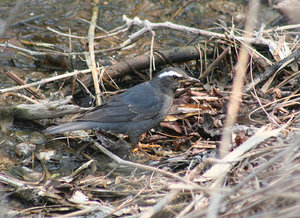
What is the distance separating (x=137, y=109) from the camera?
657 cm

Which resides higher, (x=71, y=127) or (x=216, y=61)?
(x=216, y=61)

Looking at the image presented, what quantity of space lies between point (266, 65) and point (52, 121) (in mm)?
4013

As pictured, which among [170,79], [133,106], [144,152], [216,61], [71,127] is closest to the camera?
[71,127]

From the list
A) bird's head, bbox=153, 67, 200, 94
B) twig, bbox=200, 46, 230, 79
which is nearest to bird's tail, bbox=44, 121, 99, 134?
bird's head, bbox=153, 67, 200, 94

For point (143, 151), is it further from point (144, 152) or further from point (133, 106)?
point (133, 106)

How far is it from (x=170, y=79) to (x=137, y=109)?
81 centimetres

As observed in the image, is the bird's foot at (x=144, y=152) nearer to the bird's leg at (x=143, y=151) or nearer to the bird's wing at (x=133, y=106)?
the bird's leg at (x=143, y=151)

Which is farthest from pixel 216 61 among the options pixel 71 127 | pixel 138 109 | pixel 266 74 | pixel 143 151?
pixel 71 127

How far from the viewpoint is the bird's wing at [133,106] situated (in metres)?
6.32

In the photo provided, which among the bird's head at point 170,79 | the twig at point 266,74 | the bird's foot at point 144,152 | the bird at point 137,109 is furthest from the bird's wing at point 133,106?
the twig at point 266,74

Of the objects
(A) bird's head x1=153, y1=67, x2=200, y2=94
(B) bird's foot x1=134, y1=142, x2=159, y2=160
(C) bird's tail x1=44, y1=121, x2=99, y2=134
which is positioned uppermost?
(A) bird's head x1=153, y1=67, x2=200, y2=94

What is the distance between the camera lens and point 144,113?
647 centimetres

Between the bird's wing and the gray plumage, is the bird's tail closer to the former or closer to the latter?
the gray plumage

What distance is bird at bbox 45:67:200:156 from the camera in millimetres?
6227
